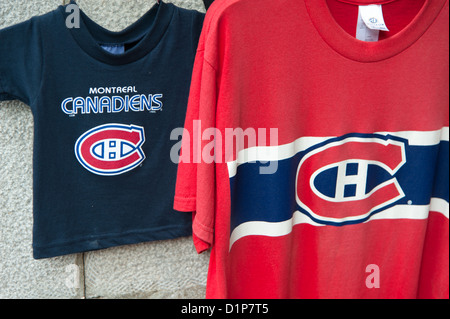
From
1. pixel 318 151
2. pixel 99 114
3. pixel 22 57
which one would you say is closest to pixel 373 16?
pixel 318 151

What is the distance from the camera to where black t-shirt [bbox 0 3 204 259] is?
0.62 meters

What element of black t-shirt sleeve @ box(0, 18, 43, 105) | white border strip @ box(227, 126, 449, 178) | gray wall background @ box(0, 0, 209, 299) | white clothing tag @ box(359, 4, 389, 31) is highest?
white clothing tag @ box(359, 4, 389, 31)

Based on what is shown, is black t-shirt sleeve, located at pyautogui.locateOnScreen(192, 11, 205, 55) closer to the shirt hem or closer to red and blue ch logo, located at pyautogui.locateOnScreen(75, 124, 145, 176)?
red and blue ch logo, located at pyautogui.locateOnScreen(75, 124, 145, 176)

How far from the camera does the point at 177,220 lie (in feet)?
2.31

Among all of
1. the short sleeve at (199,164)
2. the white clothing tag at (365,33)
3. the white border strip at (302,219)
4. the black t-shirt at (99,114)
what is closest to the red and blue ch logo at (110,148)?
the black t-shirt at (99,114)

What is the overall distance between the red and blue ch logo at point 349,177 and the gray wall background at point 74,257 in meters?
0.31

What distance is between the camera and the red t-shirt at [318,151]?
0.56m

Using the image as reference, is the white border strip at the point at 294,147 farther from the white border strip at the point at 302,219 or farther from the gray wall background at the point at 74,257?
the gray wall background at the point at 74,257

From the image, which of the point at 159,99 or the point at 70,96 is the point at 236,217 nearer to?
the point at 159,99

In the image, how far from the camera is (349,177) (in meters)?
0.63

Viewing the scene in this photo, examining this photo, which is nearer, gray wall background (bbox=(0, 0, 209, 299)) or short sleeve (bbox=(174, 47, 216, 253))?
short sleeve (bbox=(174, 47, 216, 253))

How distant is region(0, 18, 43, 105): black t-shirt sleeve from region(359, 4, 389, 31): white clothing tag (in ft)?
1.92

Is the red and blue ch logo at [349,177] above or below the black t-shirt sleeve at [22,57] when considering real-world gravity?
below

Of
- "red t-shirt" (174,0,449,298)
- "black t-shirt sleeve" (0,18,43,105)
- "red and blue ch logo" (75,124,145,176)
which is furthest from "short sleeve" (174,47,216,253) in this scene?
"black t-shirt sleeve" (0,18,43,105)
